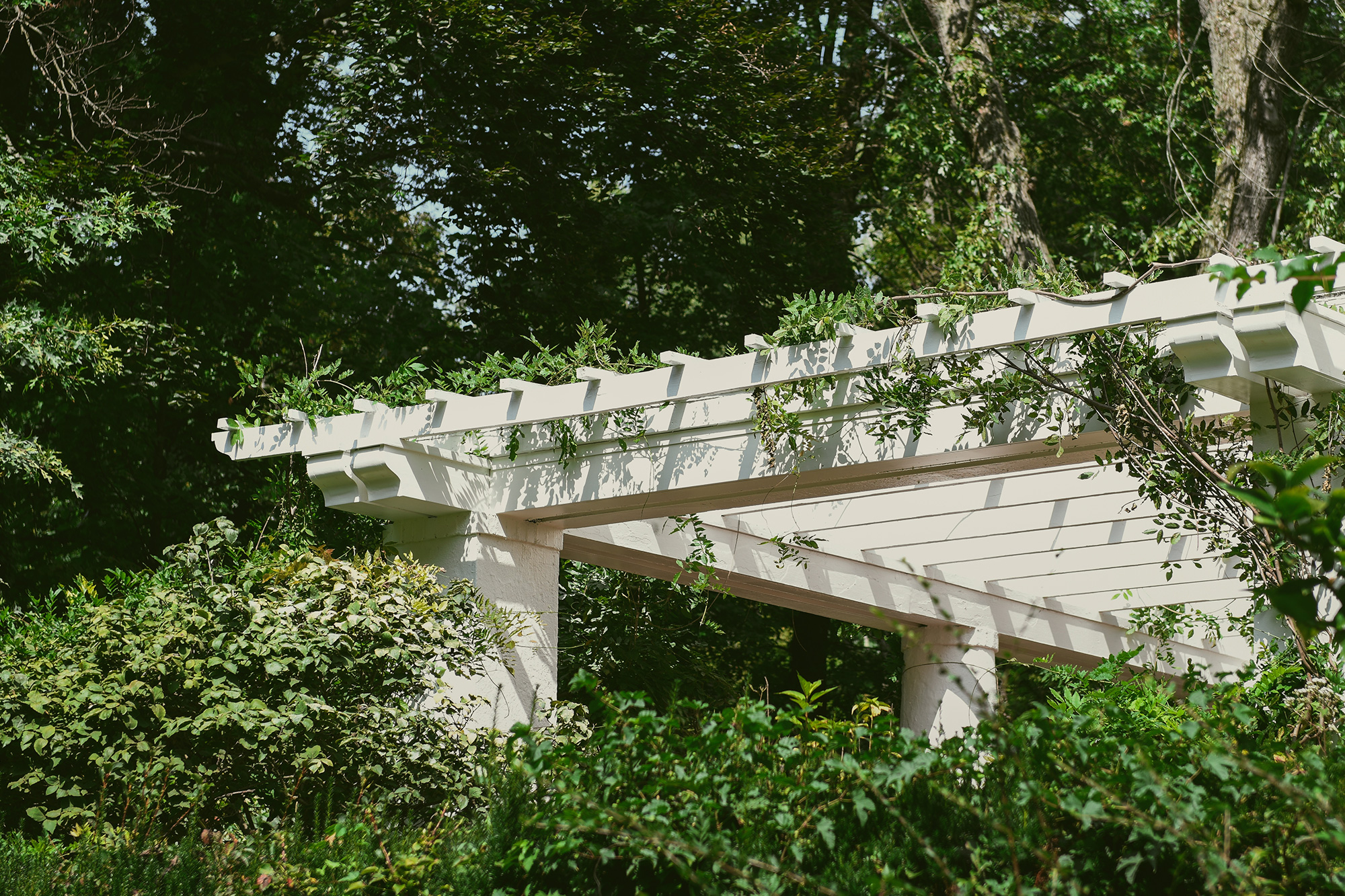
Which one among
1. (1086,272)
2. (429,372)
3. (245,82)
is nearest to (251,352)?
(429,372)

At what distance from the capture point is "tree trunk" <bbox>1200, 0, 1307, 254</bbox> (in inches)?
368

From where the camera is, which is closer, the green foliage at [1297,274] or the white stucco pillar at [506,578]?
the green foliage at [1297,274]

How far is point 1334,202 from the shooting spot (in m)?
11.1

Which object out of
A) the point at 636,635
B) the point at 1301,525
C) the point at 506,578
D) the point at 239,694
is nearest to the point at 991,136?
the point at 636,635

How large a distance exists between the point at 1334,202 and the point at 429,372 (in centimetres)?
831

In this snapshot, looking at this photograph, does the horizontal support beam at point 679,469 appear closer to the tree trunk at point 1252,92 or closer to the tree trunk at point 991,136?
the tree trunk at point 1252,92

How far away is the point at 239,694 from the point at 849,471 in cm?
257

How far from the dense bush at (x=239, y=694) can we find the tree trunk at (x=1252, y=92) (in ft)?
22.9

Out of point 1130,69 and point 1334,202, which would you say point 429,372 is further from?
point 1334,202

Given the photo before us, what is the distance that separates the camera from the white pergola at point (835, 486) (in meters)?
4.57

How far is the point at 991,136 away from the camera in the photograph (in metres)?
11.0

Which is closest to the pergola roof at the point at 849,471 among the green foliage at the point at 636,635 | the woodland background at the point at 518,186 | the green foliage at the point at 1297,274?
the green foliage at the point at 636,635

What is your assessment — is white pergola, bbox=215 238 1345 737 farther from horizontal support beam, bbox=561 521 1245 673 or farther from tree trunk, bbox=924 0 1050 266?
tree trunk, bbox=924 0 1050 266

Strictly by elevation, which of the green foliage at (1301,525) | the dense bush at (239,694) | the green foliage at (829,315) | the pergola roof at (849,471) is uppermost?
the green foliage at (829,315)
